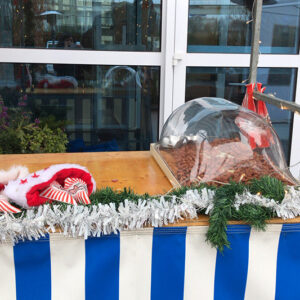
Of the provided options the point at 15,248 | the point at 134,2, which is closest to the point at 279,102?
the point at 15,248

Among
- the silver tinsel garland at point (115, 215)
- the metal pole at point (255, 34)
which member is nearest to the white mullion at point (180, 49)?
the metal pole at point (255, 34)

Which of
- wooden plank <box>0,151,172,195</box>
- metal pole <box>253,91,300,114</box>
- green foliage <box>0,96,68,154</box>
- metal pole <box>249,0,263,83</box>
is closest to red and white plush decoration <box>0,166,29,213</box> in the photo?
wooden plank <box>0,151,172,195</box>

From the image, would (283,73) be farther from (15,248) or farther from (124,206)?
(15,248)

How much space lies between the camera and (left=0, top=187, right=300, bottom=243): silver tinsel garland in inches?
31.5

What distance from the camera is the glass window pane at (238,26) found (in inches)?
93.5

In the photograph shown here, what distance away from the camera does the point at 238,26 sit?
2.43 m

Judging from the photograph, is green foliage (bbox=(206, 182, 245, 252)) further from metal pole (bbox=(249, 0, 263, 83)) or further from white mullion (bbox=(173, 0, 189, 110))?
white mullion (bbox=(173, 0, 189, 110))

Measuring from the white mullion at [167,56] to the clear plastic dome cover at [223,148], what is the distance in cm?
106

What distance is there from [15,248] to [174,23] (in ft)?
5.93

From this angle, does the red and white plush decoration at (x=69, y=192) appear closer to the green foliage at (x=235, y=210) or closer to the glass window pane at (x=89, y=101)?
the green foliage at (x=235, y=210)

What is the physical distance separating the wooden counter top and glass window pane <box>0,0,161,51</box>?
1.10 meters

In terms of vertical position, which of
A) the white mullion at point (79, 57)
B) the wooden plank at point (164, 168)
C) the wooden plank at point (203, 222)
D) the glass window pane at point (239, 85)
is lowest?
the wooden plank at point (203, 222)

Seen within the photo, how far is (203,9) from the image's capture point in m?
2.36

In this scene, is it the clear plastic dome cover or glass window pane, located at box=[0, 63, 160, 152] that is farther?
glass window pane, located at box=[0, 63, 160, 152]
